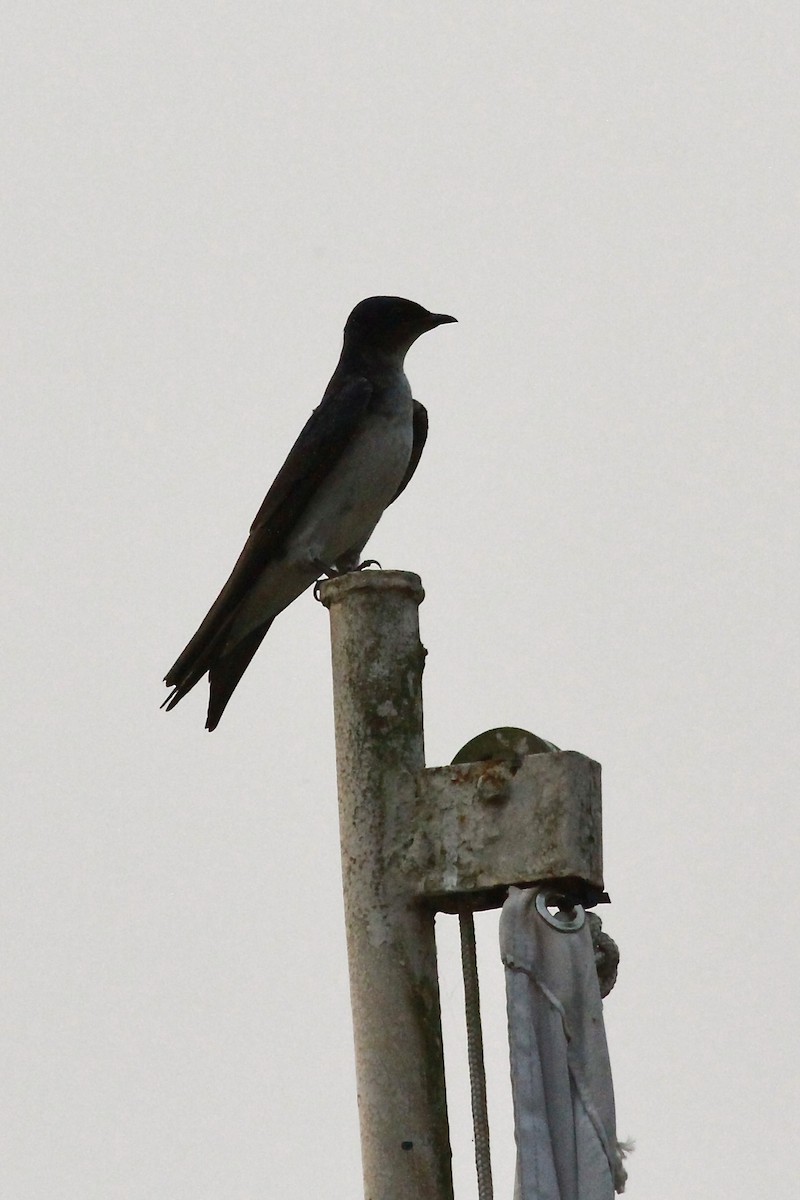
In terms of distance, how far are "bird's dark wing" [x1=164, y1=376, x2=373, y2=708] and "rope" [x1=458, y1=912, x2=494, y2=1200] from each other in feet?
10.3

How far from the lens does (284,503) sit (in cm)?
866

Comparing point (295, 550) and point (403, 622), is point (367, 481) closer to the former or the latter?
point (295, 550)

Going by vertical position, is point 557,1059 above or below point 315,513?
below

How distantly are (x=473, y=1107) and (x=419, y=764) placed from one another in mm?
793

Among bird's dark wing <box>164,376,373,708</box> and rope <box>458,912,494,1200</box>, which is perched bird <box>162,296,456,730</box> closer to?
bird's dark wing <box>164,376,373,708</box>

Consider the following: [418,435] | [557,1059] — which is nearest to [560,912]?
[557,1059]

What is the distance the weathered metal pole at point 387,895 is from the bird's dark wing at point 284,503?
277 cm

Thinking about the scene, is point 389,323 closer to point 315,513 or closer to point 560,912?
point 315,513

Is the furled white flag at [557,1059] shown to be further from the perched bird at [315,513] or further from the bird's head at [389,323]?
the bird's head at [389,323]

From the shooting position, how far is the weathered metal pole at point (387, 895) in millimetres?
4852

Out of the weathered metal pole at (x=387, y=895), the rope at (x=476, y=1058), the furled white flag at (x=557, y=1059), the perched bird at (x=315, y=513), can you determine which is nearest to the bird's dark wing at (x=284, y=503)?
the perched bird at (x=315, y=513)

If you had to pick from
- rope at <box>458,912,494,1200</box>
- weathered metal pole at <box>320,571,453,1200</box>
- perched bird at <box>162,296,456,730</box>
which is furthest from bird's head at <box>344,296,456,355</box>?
rope at <box>458,912,494,1200</box>

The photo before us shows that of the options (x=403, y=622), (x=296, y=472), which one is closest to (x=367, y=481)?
(x=296, y=472)

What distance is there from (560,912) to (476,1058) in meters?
0.38
